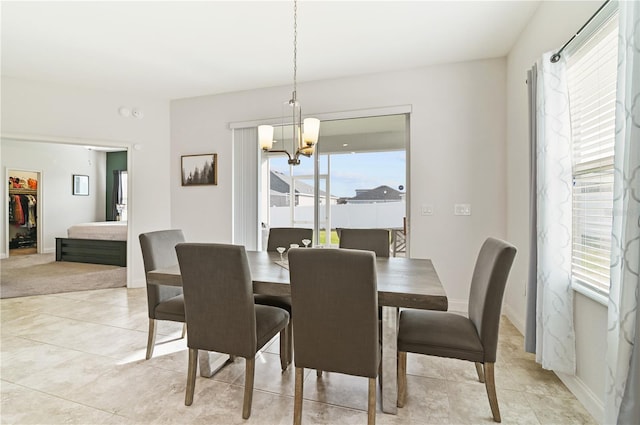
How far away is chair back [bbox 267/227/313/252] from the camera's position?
288 centimetres

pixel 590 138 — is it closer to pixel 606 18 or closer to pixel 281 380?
pixel 606 18

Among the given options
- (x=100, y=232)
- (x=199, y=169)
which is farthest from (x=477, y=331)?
(x=100, y=232)

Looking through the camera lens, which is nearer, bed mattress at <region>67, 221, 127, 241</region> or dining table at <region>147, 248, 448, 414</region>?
dining table at <region>147, 248, 448, 414</region>

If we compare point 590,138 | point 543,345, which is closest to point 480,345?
point 543,345

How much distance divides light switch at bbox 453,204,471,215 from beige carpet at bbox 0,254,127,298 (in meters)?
4.70

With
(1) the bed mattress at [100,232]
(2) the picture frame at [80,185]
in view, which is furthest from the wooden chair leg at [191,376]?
(2) the picture frame at [80,185]

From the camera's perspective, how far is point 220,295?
1.61 meters

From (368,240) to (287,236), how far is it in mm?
794

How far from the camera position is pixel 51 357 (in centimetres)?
230

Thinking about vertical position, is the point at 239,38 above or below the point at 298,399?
above

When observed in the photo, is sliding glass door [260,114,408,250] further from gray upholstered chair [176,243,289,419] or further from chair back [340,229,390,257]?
gray upholstered chair [176,243,289,419]

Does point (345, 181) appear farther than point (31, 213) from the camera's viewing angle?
No

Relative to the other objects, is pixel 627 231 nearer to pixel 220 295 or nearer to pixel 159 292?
pixel 220 295

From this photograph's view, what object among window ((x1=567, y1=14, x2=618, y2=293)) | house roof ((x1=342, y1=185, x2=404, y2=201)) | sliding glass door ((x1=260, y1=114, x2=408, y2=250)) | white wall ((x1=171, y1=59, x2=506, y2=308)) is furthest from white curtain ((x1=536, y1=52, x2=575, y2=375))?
house roof ((x1=342, y1=185, x2=404, y2=201))
